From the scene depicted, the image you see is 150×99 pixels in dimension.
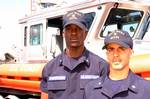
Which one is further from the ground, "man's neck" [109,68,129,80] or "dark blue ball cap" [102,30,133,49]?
"dark blue ball cap" [102,30,133,49]

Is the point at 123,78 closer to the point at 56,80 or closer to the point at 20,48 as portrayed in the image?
the point at 56,80

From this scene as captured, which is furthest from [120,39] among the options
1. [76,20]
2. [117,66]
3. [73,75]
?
[73,75]

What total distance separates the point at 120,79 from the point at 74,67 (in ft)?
2.77

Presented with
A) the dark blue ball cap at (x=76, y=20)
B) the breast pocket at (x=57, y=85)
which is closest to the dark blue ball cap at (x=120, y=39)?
the dark blue ball cap at (x=76, y=20)

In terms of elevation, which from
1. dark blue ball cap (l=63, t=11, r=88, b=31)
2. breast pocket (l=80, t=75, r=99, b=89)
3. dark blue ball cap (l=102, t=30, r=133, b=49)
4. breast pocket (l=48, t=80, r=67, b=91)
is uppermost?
dark blue ball cap (l=63, t=11, r=88, b=31)

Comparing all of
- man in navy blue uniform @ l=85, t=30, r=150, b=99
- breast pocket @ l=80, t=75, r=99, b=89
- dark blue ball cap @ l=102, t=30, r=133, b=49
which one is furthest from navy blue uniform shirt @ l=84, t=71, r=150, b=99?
breast pocket @ l=80, t=75, r=99, b=89

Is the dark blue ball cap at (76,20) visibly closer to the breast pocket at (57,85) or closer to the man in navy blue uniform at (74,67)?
the man in navy blue uniform at (74,67)

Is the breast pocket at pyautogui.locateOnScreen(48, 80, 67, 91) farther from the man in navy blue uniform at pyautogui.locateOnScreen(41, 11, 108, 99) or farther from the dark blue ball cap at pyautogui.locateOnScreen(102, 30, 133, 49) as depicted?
the dark blue ball cap at pyautogui.locateOnScreen(102, 30, 133, 49)

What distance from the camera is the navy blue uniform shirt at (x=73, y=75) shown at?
3.65m

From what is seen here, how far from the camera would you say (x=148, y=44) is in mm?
6109

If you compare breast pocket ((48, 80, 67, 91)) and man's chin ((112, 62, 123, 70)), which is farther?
breast pocket ((48, 80, 67, 91))

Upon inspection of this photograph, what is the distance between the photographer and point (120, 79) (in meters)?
2.88

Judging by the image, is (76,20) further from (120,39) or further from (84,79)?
(120,39)

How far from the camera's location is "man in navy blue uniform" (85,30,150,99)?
284 cm
